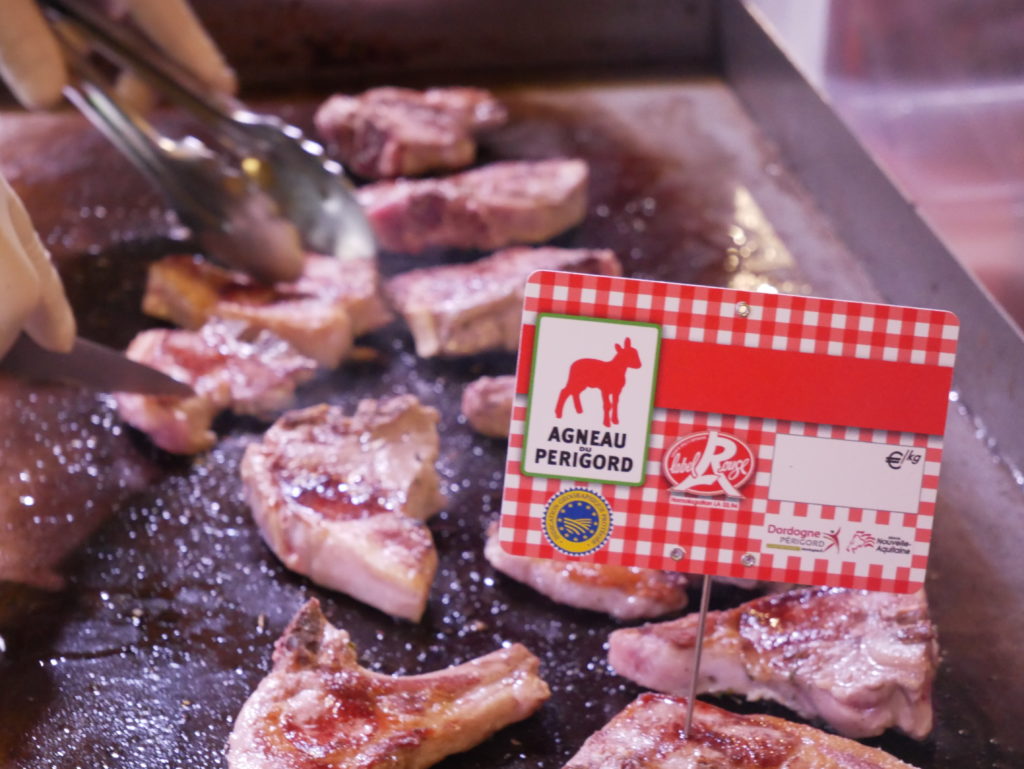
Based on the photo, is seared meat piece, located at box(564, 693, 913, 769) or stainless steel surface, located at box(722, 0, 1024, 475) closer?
seared meat piece, located at box(564, 693, 913, 769)

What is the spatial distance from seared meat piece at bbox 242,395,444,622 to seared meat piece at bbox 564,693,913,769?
0.60 m

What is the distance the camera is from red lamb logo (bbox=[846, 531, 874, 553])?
1.83 m

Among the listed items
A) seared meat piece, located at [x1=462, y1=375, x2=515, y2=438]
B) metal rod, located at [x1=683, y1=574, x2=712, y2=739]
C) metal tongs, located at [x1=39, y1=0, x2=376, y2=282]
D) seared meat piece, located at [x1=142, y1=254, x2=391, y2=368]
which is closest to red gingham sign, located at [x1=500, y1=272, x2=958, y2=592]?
metal rod, located at [x1=683, y1=574, x2=712, y2=739]

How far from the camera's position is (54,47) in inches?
145

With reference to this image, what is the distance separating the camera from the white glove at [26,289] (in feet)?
8.19

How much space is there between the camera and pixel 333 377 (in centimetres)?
338

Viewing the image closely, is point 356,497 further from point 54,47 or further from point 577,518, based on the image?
point 54,47

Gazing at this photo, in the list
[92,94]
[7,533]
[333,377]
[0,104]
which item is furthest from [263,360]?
[0,104]

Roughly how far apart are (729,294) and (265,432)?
1.76 meters

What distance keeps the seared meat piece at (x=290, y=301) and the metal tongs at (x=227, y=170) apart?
0.11 m

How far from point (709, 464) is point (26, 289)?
1693 millimetres

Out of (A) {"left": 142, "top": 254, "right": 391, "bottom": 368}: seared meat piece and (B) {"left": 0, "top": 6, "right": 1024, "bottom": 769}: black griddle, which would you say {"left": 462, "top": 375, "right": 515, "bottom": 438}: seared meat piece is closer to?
(B) {"left": 0, "top": 6, "right": 1024, "bottom": 769}: black griddle

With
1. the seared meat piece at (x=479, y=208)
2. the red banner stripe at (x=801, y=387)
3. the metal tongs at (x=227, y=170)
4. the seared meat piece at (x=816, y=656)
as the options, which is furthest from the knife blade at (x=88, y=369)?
the red banner stripe at (x=801, y=387)

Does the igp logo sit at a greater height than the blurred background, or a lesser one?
greater
